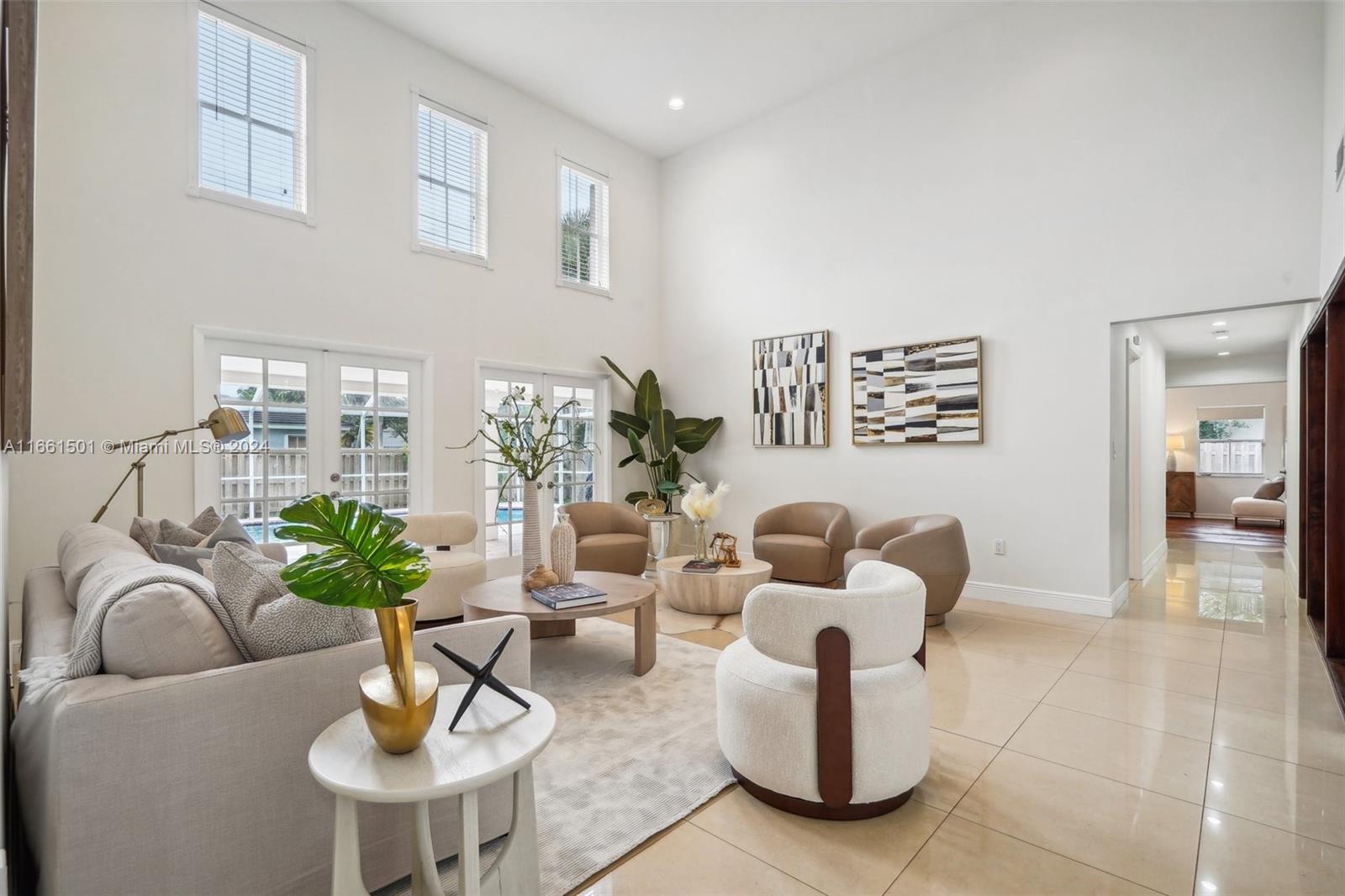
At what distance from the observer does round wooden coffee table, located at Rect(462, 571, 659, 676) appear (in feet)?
9.93

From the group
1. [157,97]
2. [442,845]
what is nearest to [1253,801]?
[442,845]

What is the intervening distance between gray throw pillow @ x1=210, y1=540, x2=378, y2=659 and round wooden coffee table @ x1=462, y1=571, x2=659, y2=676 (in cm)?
119

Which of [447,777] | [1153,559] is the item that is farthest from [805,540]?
[447,777]

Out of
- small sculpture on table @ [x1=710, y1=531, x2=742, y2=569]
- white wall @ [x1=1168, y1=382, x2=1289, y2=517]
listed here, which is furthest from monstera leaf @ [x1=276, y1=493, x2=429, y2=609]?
white wall @ [x1=1168, y1=382, x2=1289, y2=517]

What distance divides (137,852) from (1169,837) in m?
2.69

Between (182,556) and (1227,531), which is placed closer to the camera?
(182,556)

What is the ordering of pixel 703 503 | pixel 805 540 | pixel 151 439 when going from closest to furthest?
1. pixel 151 439
2. pixel 703 503
3. pixel 805 540

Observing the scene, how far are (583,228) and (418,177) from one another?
1813 mm

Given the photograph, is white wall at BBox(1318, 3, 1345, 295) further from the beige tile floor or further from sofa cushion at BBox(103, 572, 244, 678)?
sofa cushion at BBox(103, 572, 244, 678)

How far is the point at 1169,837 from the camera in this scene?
1.92 metres

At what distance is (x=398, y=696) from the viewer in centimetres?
133

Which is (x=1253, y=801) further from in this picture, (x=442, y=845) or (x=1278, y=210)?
(x=1278, y=210)

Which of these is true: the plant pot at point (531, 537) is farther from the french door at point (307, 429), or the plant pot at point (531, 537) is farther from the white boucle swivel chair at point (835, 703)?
the french door at point (307, 429)

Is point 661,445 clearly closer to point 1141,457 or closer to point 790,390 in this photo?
point 790,390
